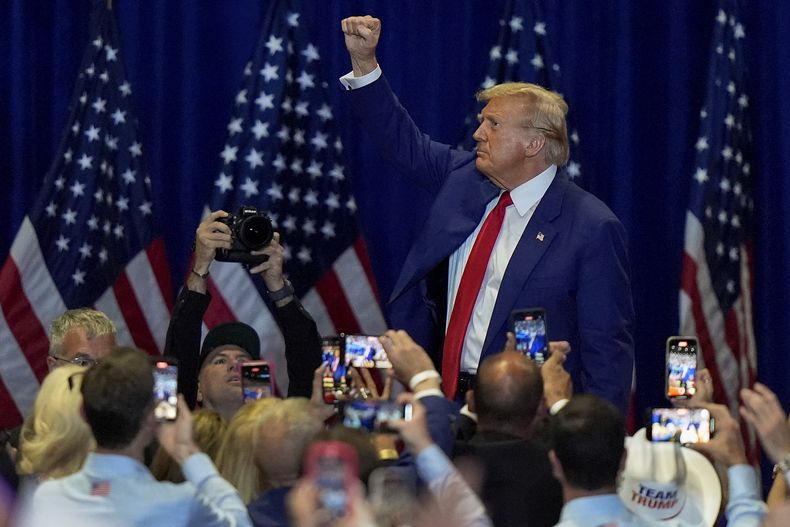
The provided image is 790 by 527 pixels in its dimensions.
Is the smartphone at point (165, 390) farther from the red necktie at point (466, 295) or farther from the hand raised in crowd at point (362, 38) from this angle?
the hand raised in crowd at point (362, 38)

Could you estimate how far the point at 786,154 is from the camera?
6.62 meters

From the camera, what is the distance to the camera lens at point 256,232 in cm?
499

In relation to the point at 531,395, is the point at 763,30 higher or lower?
higher

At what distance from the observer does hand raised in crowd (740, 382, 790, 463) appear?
2.94 m

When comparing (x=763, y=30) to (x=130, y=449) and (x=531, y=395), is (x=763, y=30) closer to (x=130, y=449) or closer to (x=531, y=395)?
(x=531, y=395)

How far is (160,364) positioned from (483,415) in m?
0.74

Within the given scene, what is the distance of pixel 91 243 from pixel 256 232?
154cm

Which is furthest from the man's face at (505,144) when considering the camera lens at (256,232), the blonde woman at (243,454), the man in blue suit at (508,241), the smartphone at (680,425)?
the blonde woman at (243,454)

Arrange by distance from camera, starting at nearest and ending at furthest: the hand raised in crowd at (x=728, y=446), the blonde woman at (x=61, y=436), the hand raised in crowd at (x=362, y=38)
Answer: the hand raised in crowd at (x=728, y=446), the blonde woman at (x=61, y=436), the hand raised in crowd at (x=362, y=38)

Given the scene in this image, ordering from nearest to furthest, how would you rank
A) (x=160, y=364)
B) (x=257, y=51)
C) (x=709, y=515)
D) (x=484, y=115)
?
(x=160, y=364), (x=709, y=515), (x=484, y=115), (x=257, y=51)

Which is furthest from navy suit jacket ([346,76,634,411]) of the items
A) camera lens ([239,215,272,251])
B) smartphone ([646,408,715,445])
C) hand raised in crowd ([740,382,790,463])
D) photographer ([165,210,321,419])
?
hand raised in crowd ([740,382,790,463])

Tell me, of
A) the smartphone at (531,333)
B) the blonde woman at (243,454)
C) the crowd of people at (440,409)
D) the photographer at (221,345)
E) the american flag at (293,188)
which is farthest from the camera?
the american flag at (293,188)

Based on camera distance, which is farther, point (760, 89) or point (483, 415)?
point (760, 89)

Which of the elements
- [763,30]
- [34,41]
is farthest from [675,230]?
[34,41]
